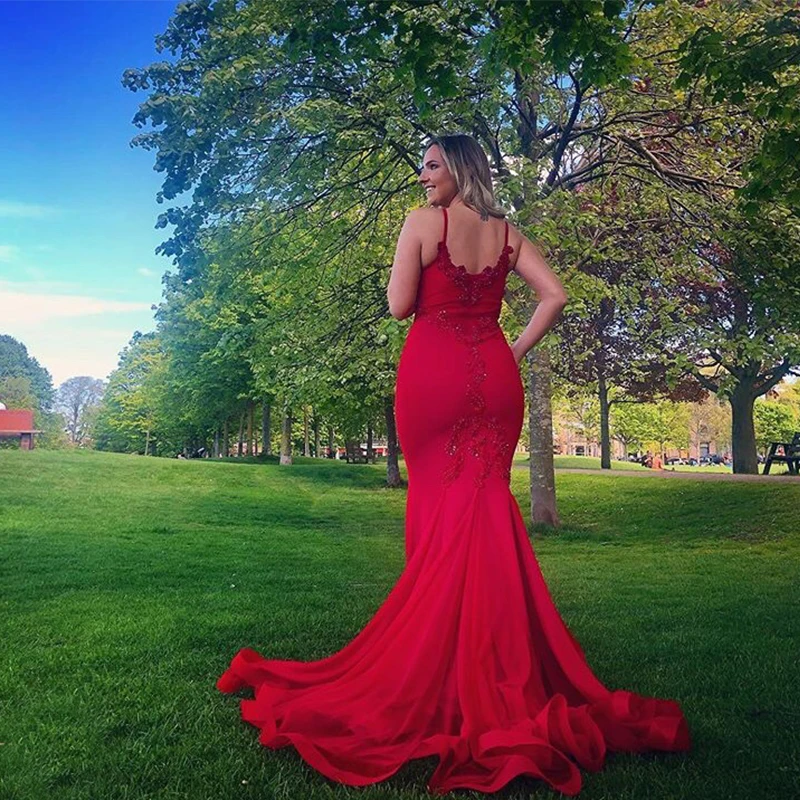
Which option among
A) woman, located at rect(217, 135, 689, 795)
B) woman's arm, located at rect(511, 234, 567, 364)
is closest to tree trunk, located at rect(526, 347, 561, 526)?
woman's arm, located at rect(511, 234, 567, 364)

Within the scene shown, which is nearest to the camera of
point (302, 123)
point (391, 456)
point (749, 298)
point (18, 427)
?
point (302, 123)

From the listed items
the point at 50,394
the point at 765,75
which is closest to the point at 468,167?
the point at 765,75

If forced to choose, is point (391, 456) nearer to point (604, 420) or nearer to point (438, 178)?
point (604, 420)

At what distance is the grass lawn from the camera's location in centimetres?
318

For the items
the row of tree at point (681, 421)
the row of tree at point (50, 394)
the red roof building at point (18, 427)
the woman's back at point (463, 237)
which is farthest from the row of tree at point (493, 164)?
the row of tree at point (50, 394)

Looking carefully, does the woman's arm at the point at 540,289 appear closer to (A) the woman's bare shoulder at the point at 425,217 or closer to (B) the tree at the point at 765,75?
(A) the woman's bare shoulder at the point at 425,217

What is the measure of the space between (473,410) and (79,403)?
225 feet

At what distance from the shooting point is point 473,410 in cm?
371

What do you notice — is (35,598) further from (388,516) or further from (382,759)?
(388,516)

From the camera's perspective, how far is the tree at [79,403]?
62125 mm

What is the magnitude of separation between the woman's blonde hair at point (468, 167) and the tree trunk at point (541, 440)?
910 centimetres

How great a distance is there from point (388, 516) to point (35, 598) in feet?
35.8

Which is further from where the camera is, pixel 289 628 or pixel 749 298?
pixel 749 298

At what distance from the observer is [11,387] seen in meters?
54.7
